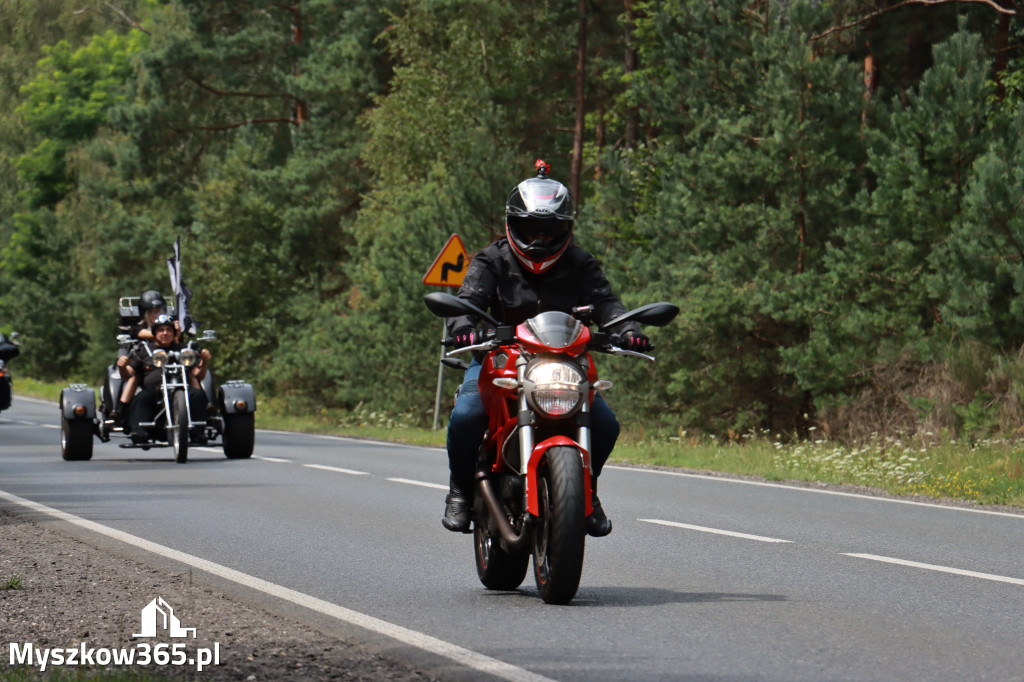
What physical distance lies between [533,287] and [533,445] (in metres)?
0.94

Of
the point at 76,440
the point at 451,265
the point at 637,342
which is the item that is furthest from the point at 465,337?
the point at 451,265

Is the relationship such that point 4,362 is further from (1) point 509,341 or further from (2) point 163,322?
(1) point 509,341

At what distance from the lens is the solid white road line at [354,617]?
6211 millimetres

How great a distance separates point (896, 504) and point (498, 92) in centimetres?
3045

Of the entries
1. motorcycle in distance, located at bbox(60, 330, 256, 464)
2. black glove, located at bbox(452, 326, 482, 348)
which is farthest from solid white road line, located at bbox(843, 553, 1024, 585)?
motorcycle in distance, located at bbox(60, 330, 256, 464)

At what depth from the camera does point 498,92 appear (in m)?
42.7

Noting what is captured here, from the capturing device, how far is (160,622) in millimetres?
7191

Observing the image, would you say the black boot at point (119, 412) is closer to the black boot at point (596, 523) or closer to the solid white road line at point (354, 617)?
the solid white road line at point (354, 617)

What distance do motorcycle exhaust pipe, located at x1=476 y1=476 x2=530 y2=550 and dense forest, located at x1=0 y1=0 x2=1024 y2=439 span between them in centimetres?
1269

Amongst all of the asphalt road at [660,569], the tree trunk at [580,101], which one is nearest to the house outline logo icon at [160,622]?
the asphalt road at [660,569]

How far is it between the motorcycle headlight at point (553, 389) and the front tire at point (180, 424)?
452 inches

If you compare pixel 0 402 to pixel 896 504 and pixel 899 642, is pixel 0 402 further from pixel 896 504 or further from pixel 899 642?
pixel 899 642

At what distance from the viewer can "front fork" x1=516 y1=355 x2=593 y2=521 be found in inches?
293

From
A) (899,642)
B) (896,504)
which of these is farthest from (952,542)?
(899,642)
